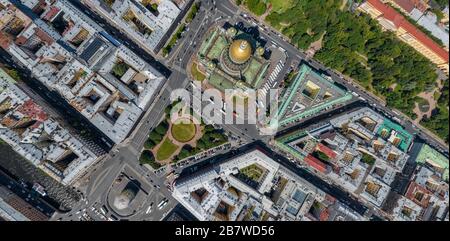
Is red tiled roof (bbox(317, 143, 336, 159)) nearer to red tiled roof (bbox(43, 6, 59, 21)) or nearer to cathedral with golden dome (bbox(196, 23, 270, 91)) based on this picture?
cathedral with golden dome (bbox(196, 23, 270, 91))

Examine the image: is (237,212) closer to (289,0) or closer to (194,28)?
(194,28)

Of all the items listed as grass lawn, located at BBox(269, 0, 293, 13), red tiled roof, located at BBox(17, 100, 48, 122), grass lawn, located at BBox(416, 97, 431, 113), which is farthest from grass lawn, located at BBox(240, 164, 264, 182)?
grass lawn, located at BBox(416, 97, 431, 113)

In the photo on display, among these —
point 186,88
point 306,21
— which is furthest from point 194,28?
point 306,21

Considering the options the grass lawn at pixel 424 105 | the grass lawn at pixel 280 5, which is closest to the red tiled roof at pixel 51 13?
the grass lawn at pixel 280 5

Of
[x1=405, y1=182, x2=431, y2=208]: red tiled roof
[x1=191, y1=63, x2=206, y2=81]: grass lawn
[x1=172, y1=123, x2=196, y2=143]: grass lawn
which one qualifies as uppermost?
[x1=405, y1=182, x2=431, y2=208]: red tiled roof

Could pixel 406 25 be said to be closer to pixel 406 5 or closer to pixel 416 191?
pixel 406 5

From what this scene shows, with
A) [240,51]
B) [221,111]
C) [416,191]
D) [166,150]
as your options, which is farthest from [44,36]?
[416,191]

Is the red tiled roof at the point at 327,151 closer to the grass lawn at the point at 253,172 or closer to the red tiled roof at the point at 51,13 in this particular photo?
the grass lawn at the point at 253,172
